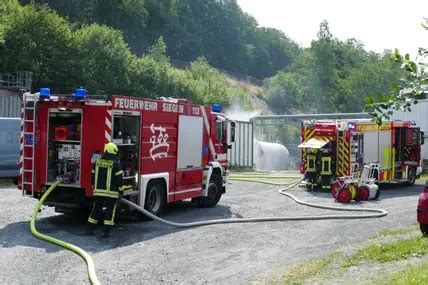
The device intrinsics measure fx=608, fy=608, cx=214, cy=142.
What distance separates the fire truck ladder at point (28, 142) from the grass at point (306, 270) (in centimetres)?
573

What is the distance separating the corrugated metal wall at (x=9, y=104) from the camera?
1195 inches

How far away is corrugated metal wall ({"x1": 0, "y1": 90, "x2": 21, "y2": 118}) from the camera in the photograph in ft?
99.6

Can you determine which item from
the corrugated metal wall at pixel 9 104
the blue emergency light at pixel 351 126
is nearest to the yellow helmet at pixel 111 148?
the blue emergency light at pixel 351 126

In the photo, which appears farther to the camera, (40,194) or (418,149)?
(418,149)

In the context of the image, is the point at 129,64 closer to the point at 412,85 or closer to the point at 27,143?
the point at 27,143

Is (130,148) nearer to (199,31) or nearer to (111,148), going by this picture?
(111,148)

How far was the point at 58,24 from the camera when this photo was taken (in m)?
45.5

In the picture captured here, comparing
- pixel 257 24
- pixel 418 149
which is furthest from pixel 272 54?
pixel 418 149

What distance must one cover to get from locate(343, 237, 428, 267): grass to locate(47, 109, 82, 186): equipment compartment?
17.7 ft

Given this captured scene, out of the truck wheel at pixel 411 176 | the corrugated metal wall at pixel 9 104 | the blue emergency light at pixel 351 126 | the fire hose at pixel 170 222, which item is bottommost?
the fire hose at pixel 170 222

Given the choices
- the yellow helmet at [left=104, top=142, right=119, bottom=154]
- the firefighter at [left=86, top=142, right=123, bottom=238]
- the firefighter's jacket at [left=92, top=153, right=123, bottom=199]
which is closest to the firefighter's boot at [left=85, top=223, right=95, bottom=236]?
the firefighter at [left=86, top=142, right=123, bottom=238]

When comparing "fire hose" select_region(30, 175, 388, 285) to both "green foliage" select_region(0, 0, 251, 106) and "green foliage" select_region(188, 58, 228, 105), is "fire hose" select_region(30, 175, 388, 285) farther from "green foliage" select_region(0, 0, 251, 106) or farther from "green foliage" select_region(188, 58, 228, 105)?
"green foliage" select_region(188, 58, 228, 105)

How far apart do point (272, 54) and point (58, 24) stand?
374ft

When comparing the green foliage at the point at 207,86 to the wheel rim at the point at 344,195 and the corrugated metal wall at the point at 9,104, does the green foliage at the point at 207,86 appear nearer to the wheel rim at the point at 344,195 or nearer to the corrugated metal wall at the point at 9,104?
the corrugated metal wall at the point at 9,104
